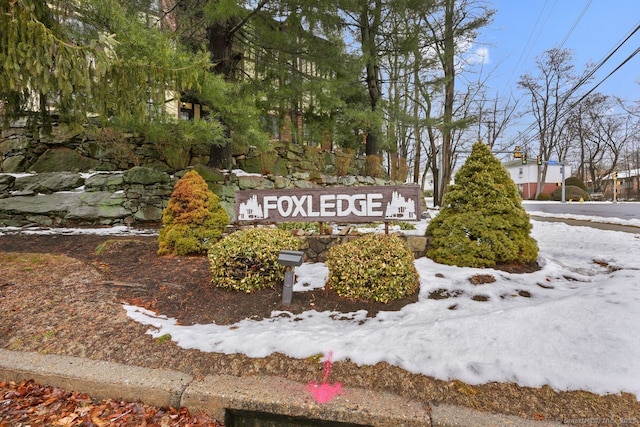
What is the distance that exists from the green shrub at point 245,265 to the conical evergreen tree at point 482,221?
2222 millimetres

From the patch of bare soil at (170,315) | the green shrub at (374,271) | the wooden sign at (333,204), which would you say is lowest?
the patch of bare soil at (170,315)

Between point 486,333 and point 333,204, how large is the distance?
262cm

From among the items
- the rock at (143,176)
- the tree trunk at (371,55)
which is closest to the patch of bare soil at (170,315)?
the rock at (143,176)

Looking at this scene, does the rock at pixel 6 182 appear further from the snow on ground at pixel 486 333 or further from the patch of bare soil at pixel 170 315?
the snow on ground at pixel 486 333

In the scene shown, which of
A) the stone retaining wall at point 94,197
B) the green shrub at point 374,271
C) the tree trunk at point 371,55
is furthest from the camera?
the tree trunk at point 371,55

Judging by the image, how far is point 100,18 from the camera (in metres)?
5.24

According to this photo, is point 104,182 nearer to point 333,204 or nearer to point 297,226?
point 297,226

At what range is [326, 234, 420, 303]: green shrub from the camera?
316 centimetres

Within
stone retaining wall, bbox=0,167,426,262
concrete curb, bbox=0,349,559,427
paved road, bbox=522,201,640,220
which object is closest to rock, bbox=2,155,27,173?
stone retaining wall, bbox=0,167,426,262

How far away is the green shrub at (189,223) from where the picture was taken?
4.67 metres

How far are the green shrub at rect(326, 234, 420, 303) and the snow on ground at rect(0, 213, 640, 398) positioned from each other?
0.24 metres

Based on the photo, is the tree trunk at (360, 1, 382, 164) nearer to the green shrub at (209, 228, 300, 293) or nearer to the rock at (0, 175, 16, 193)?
the green shrub at (209, 228, 300, 293)

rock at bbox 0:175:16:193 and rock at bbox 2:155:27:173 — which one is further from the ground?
rock at bbox 2:155:27:173

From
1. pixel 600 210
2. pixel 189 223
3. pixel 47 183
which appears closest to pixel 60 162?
pixel 47 183
